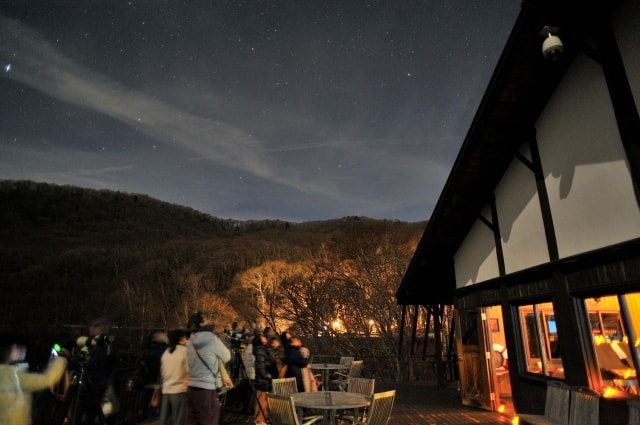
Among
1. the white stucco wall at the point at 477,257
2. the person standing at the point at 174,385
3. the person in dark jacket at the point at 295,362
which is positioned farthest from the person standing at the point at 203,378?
the white stucco wall at the point at 477,257

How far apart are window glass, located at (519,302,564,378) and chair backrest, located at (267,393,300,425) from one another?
169 inches

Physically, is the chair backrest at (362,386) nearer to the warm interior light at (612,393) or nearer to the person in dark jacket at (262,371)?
the person in dark jacket at (262,371)

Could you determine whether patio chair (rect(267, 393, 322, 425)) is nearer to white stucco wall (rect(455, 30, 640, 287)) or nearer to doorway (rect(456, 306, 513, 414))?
white stucco wall (rect(455, 30, 640, 287))

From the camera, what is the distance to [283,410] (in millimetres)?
4938

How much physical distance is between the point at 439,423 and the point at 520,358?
1.99 m

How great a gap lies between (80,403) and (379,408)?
11.9 ft

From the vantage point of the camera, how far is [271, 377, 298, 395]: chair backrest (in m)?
6.47

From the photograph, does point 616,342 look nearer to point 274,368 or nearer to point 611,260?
point 611,260

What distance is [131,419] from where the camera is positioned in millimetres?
6480

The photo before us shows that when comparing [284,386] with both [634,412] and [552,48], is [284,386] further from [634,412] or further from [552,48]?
[552,48]

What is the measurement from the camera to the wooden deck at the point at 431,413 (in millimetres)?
7629

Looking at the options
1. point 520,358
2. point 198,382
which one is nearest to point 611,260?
point 520,358

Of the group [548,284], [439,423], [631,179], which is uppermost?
[631,179]

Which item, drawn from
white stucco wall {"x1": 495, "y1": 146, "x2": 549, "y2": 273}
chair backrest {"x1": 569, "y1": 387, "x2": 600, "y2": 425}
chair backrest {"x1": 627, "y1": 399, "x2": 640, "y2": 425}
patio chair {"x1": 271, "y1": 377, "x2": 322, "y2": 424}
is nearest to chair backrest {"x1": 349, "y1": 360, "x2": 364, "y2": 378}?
patio chair {"x1": 271, "y1": 377, "x2": 322, "y2": 424}
